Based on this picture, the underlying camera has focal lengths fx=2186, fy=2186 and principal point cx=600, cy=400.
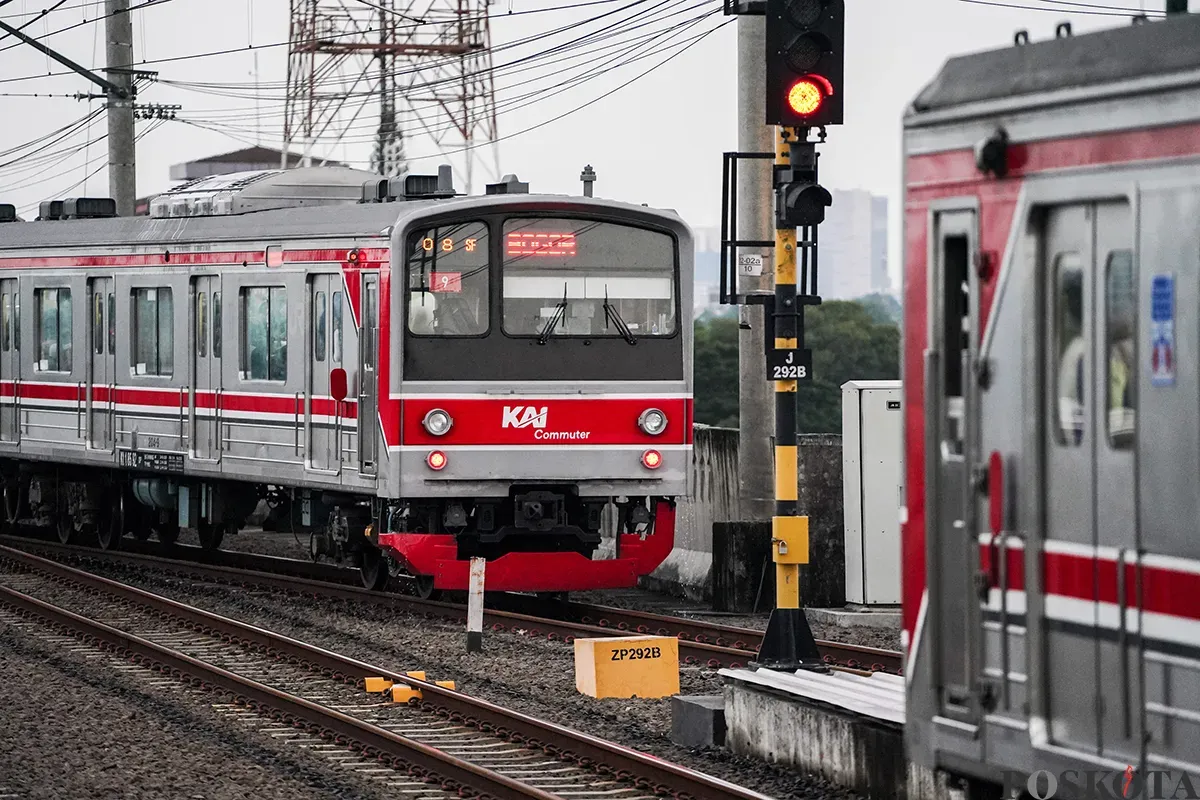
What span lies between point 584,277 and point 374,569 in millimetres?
3601

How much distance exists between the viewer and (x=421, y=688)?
Answer: 13227mm

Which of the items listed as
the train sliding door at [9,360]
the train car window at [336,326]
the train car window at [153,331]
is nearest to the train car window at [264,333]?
the train car window at [336,326]

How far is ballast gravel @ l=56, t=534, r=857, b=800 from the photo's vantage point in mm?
10820

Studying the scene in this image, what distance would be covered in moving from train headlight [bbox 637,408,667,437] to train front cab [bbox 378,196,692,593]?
11mm

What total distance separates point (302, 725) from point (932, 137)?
637 centimetres

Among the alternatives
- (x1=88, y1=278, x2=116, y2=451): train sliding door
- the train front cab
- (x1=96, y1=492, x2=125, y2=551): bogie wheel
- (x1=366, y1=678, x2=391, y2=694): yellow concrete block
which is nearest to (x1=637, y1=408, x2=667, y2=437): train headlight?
the train front cab

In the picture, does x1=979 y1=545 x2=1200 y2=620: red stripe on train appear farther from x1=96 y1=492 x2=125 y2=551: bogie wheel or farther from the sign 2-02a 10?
x1=96 y1=492 x2=125 y2=551: bogie wheel

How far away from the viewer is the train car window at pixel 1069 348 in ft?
21.8

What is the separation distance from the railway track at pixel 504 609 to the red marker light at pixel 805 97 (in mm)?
3922

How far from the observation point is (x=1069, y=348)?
670 cm

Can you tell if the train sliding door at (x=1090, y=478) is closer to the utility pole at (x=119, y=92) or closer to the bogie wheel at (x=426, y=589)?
the bogie wheel at (x=426, y=589)

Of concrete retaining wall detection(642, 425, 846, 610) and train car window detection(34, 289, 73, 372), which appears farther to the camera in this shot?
train car window detection(34, 289, 73, 372)

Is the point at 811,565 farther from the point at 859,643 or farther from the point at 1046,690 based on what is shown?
the point at 1046,690

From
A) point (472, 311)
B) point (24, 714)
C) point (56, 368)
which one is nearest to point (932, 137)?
point (24, 714)
